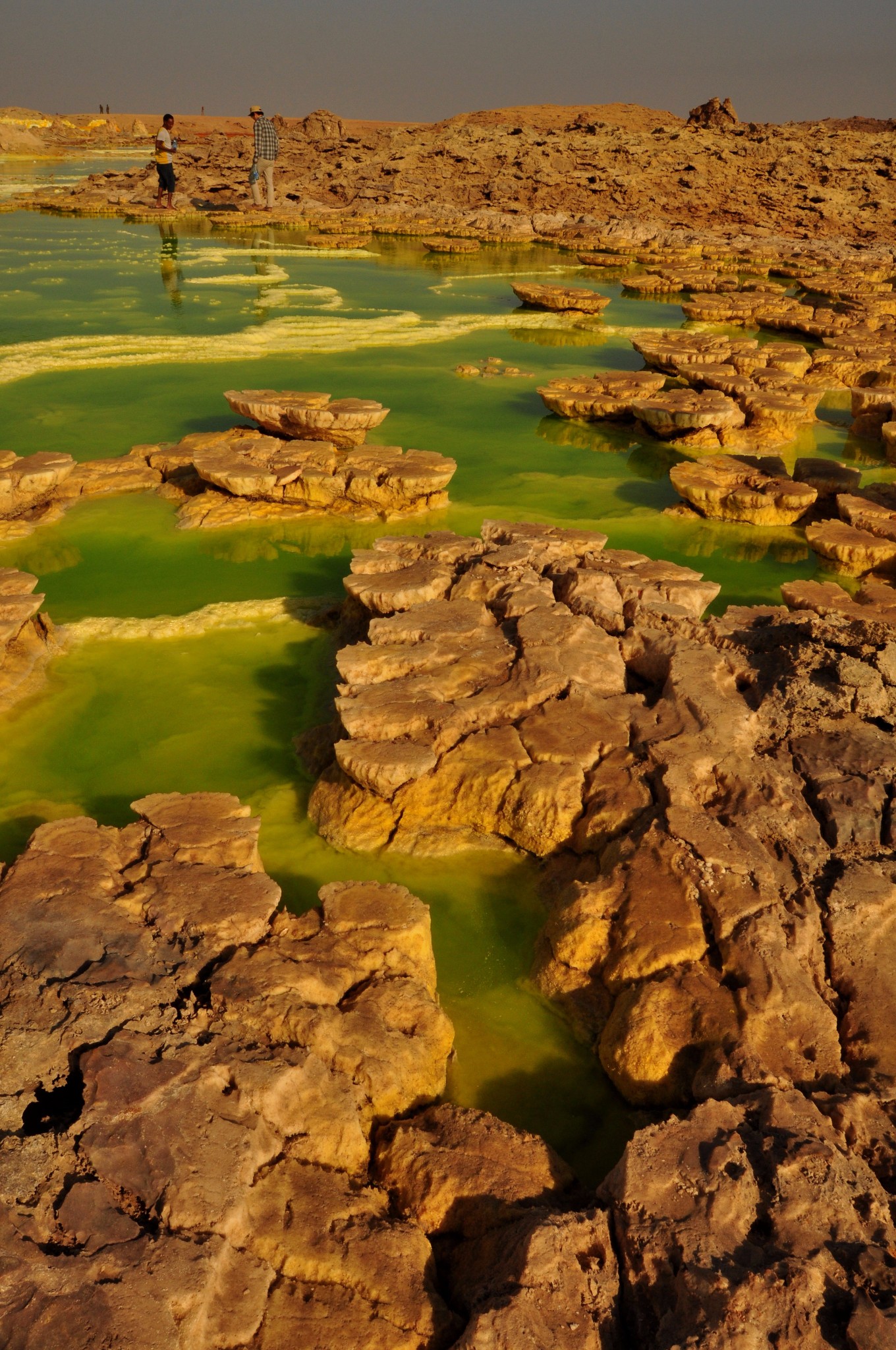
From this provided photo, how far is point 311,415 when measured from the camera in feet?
29.5

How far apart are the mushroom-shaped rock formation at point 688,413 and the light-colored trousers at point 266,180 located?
2295 centimetres

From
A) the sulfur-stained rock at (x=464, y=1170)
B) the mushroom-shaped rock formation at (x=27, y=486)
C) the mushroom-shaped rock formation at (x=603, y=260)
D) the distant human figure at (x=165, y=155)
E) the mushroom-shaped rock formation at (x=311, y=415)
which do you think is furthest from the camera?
the distant human figure at (x=165, y=155)

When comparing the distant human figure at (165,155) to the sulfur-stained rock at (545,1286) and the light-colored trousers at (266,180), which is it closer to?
the light-colored trousers at (266,180)

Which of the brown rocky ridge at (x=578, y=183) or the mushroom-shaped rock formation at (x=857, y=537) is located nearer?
the mushroom-shaped rock formation at (x=857, y=537)

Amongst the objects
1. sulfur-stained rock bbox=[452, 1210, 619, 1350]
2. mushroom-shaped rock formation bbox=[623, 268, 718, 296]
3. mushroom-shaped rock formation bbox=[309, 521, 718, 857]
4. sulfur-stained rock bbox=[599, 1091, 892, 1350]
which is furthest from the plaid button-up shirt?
sulfur-stained rock bbox=[452, 1210, 619, 1350]

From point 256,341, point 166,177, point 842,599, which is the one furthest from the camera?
point 166,177

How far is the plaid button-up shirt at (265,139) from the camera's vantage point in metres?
26.0

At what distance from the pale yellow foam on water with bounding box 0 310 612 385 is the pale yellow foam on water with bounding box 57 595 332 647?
7.12 meters

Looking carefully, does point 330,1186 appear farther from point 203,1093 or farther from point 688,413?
point 688,413

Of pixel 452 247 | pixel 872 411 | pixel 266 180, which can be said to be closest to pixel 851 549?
pixel 872 411

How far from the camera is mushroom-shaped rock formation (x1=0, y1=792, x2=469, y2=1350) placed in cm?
216

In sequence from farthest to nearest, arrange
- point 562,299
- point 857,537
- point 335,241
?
point 335,241 < point 562,299 < point 857,537

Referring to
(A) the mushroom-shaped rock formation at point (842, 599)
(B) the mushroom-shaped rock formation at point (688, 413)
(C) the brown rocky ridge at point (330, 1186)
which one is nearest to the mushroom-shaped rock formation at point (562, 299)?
(B) the mushroom-shaped rock formation at point (688, 413)

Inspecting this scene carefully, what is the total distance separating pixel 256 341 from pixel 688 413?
23.9 feet
